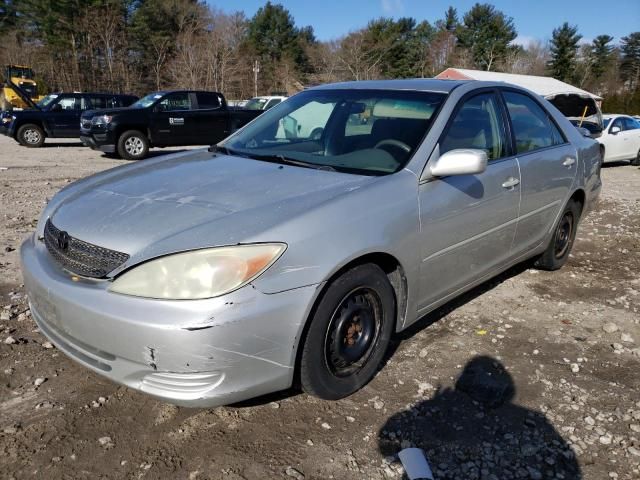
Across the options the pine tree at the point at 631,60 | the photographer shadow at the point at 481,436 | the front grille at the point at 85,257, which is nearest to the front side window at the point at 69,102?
the front grille at the point at 85,257

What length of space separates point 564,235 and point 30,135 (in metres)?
15.5

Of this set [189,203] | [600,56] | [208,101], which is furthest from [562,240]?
[600,56]

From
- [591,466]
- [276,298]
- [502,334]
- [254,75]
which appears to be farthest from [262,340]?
[254,75]

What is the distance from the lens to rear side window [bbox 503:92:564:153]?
12.7 ft

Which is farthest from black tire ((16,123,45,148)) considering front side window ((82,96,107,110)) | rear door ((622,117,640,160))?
rear door ((622,117,640,160))

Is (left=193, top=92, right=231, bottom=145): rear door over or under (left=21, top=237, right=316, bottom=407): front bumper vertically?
over

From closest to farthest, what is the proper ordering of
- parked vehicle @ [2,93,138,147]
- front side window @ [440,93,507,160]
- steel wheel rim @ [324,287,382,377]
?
steel wheel rim @ [324,287,382,377], front side window @ [440,93,507,160], parked vehicle @ [2,93,138,147]

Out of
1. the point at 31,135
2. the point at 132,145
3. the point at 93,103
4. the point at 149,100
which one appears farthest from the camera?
the point at 93,103

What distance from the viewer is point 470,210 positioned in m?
3.16

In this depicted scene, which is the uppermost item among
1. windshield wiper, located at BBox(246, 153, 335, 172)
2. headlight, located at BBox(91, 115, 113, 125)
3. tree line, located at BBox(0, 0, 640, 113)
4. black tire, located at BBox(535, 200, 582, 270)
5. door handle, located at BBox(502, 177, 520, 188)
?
tree line, located at BBox(0, 0, 640, 113)

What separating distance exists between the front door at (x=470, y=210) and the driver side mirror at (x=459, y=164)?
9cm

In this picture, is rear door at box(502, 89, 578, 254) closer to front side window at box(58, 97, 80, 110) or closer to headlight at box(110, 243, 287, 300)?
headlight at box(110, 243, 287, 300)

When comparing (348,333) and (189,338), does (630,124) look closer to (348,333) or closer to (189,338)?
(348,333)

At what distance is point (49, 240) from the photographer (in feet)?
8.64
